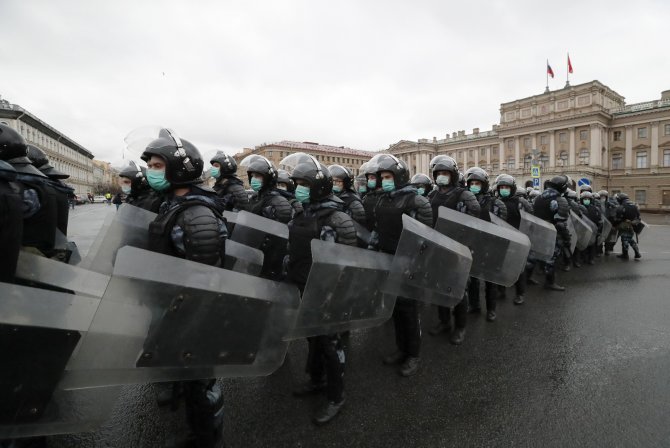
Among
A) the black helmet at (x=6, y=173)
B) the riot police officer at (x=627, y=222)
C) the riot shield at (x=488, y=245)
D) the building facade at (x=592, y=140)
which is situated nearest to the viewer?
the black helmet at (x=6, y=173)

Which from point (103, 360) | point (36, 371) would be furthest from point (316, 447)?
point (36, 371)

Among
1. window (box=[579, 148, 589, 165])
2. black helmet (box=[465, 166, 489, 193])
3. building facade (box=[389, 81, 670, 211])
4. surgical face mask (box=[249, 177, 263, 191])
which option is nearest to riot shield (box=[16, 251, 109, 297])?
surgical face mask (box=[249, 177, 263, 191])

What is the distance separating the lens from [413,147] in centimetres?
7375

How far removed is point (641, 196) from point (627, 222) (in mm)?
49598

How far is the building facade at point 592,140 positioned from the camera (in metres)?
46.2

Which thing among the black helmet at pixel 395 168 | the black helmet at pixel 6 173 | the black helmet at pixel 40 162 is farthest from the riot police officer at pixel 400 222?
the black helmet at pixel 40 162

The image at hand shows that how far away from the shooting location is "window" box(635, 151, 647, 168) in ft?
157

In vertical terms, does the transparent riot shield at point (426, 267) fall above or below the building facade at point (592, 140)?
below

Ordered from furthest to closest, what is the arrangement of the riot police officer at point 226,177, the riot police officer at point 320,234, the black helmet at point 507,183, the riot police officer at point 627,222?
the riot police officer at point 627,222, the black helmet at point 507,183, the riot police officer at point 226,177, the riot police officer at point 320,234

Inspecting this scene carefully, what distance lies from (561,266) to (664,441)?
747 cm

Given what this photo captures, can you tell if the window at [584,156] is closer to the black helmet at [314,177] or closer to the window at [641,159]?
the window at [641,159]

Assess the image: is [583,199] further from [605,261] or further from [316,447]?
[316,447]

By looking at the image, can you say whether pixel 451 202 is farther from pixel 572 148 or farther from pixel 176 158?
pixel 572 148

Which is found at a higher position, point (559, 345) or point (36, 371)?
point (36, 371)
